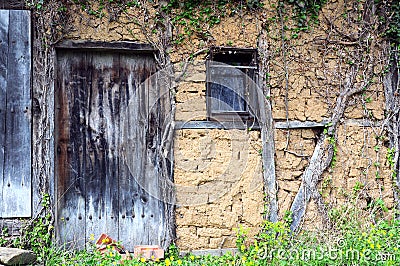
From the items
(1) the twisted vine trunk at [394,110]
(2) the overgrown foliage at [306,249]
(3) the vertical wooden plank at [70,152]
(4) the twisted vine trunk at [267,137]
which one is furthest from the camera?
(1) the twisted vine trunk at [394,110]

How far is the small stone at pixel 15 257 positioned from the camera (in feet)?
15.5

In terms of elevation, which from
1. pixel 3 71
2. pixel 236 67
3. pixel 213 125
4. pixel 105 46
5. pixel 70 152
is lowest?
pixel 70 152

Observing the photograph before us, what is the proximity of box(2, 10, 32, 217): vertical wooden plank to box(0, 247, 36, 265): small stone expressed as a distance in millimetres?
618

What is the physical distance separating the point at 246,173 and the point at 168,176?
34.4 inches

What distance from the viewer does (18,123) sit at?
563 cm

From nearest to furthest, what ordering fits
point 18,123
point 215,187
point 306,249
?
point 306,249 → point 18,123 → point 215,187

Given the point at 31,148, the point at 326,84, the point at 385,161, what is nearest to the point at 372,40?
the point at 326,84

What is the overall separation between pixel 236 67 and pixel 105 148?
1745mm

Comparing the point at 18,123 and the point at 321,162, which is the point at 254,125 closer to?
the point at 321,162

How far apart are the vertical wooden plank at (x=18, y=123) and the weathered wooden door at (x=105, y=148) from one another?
0.33m

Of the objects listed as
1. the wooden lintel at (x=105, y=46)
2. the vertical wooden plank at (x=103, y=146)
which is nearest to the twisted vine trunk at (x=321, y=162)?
the vertical wooden plank at (x=103, y=146)

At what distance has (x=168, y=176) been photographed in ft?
19.7

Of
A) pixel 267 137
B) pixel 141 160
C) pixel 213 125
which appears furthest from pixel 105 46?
pixel 267 137

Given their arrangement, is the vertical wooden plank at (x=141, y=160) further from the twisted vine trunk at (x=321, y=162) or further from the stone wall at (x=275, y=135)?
the twisted vine trunk at (x=321, y=162)
